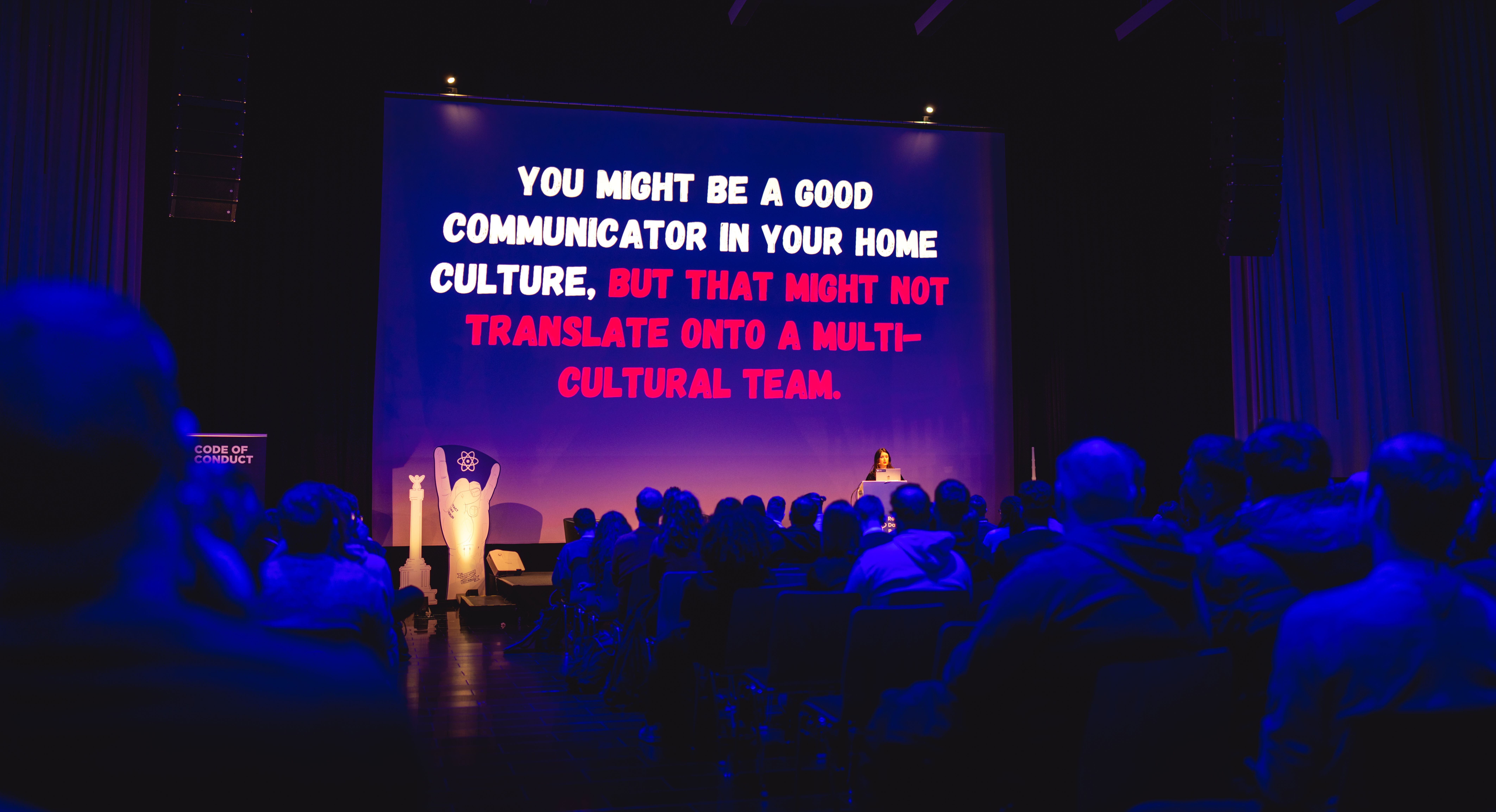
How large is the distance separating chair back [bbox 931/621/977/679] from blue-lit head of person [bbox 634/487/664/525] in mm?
3350

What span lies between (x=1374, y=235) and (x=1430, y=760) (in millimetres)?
9832

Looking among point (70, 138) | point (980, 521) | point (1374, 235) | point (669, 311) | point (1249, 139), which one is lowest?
point (980, 521)

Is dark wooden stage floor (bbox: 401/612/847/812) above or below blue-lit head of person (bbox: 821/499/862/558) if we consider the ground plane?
below

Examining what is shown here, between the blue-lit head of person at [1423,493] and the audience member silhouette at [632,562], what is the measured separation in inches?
164

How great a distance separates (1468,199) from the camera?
9.08 metres

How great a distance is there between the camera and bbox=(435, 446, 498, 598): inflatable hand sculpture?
9.39 m

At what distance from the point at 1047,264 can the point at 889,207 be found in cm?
191

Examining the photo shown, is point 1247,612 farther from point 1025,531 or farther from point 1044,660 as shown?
point 1025,531

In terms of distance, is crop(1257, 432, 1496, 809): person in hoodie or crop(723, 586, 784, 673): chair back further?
crop(723, 586, 784, 673): chair back

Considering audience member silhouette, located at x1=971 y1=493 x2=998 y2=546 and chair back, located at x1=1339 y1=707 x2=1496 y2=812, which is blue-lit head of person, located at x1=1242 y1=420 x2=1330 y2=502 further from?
audience member silhouette, located at x1=971 y1=493 x2=998 y2=546

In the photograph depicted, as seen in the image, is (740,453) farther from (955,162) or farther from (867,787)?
(867,787)

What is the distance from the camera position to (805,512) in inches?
228

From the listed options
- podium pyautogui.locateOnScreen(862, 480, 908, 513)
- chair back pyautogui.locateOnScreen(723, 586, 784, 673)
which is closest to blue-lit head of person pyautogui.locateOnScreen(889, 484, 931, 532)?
chair back pyautogui.locateOnScreen(723, 586, 784, 673)

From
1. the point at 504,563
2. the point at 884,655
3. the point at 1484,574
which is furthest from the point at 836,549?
the point at 504,563
